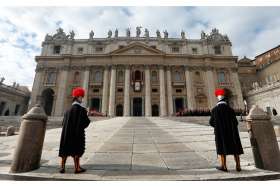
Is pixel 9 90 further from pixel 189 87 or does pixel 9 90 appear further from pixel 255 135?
pixel 255 135

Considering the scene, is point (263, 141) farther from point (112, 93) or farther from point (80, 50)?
point (80, 50)

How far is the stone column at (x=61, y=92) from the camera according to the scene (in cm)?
3410

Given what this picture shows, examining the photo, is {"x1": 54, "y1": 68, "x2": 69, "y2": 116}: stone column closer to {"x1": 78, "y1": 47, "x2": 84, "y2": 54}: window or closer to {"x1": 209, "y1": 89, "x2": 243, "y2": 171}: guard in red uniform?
{"x1": 78, "y1": 47, "x2": 84, "y2": 54}: window

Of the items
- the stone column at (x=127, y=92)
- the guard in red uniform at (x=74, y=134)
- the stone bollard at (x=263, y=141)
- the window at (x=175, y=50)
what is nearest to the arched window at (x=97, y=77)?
the stone column at (x=127, y=92)

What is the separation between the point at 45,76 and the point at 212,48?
38049mm

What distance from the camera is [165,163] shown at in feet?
12.8

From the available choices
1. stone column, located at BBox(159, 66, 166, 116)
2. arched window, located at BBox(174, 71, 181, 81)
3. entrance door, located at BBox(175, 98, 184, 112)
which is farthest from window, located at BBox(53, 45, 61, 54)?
entrance door, located at BBox(175, 98, 184, 112)

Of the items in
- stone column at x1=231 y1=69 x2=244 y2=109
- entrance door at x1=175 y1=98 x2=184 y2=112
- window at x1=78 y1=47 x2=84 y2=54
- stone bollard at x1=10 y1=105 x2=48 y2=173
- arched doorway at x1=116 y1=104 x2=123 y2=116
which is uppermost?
window at x1=78 y1=47 x2=84 y2=54

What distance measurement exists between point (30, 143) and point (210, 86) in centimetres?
3677

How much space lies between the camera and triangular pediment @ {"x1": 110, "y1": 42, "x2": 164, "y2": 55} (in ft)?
121

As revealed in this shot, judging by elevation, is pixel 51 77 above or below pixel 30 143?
above

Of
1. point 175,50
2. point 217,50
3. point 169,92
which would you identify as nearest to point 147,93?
point 169,92

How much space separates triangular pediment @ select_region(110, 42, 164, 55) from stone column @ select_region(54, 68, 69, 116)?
10973 mm

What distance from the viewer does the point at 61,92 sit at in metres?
35.0
